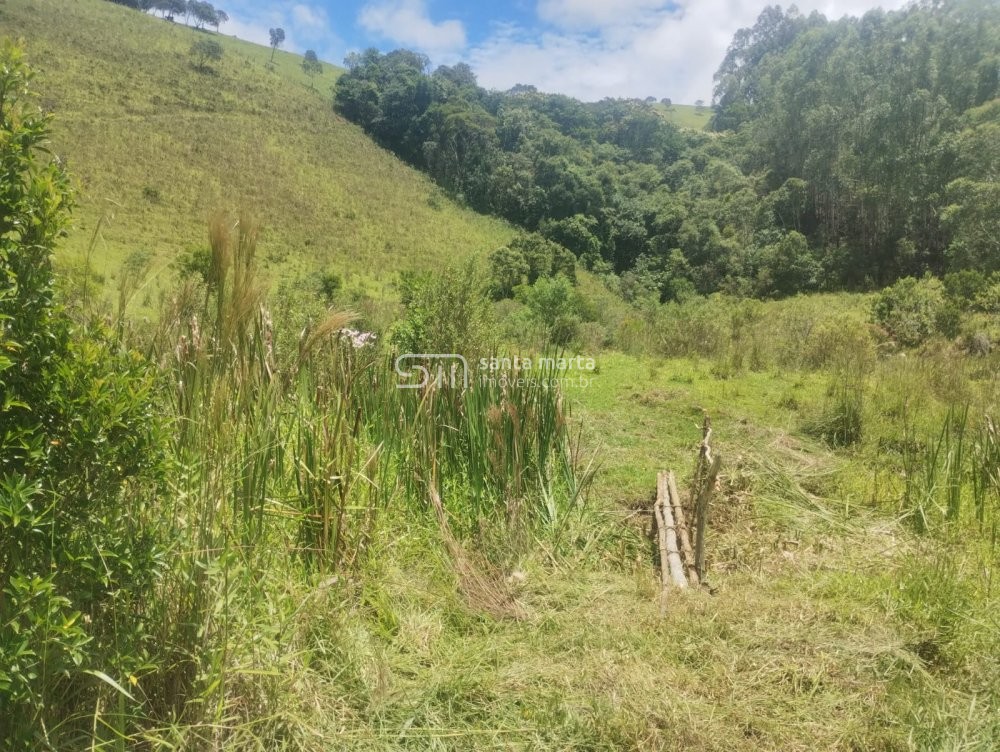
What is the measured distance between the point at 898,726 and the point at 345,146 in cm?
3933

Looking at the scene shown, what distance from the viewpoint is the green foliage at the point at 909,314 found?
33.5 ft

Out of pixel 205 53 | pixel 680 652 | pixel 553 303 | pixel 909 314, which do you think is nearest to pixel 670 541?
pixel 680 652

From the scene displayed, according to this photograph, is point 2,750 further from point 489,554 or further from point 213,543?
point 489,554

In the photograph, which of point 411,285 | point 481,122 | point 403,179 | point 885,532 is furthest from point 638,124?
point 885,532

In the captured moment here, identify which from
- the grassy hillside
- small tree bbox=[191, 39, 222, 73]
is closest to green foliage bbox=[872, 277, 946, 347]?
the grassy hillside

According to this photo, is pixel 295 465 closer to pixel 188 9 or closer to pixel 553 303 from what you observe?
pixel 553 303

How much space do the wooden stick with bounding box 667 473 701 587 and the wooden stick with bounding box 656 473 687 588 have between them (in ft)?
0.07

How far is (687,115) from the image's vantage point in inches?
2680

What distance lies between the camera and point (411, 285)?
24.2ft

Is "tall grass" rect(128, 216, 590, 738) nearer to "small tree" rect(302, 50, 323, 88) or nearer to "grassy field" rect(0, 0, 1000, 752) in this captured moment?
"grassy field" rect(0, 0, 1000, 752)

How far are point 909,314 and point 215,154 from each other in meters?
27.5

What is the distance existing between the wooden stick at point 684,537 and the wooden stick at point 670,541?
0.9 inches

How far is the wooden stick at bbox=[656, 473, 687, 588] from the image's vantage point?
252cm

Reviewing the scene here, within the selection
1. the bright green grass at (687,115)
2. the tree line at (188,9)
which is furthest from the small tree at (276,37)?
the bright green grass at (687,115)
